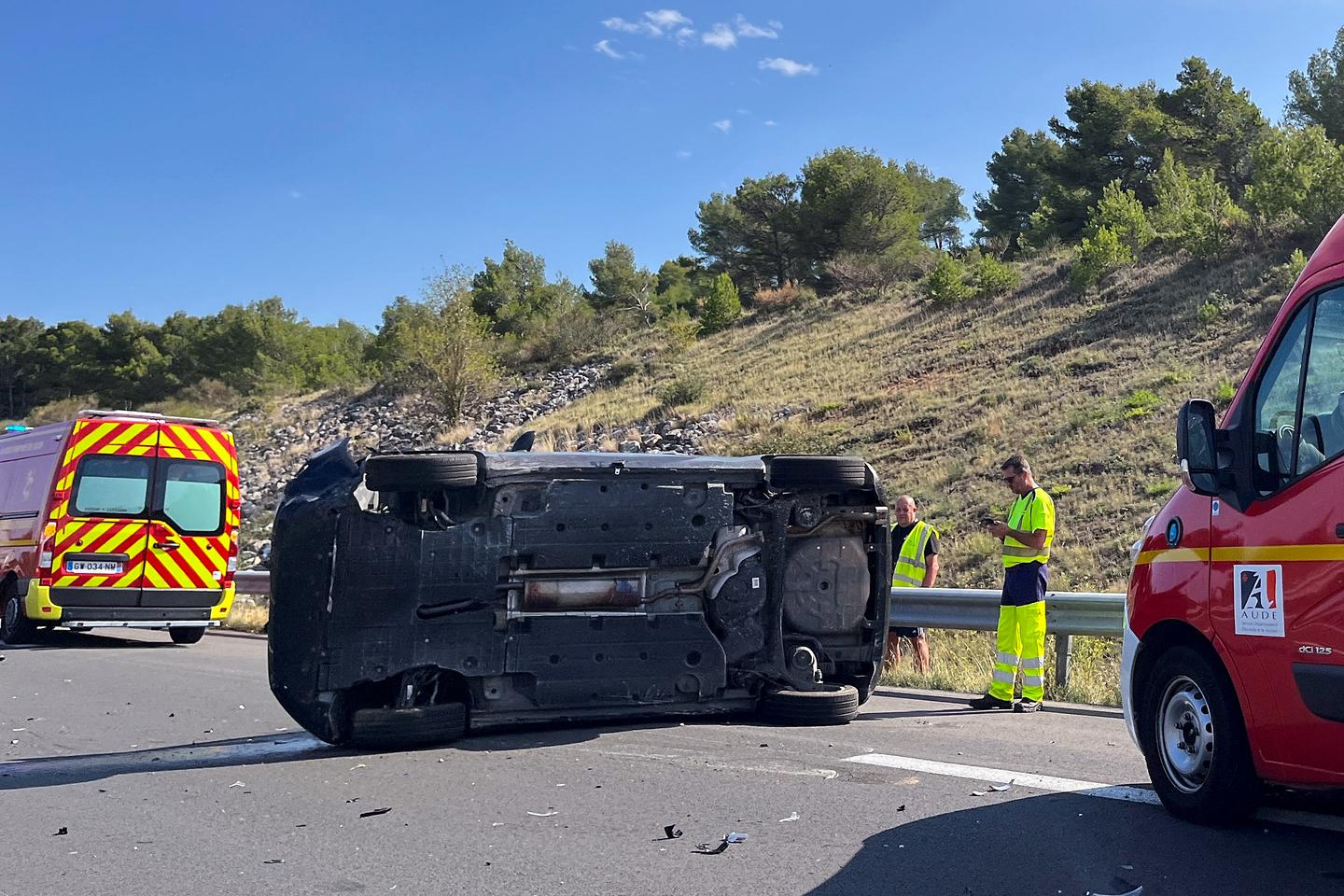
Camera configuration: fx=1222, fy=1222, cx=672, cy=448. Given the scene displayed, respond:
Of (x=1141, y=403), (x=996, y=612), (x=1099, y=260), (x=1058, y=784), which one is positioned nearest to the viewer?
(x=1058, y=784)

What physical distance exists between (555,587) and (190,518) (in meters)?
9.15

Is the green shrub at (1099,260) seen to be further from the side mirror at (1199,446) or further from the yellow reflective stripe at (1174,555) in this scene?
the side mirror at (1199,446)

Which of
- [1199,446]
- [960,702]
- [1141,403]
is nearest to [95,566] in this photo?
[960,702]

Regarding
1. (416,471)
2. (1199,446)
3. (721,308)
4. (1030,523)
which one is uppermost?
(721,308)

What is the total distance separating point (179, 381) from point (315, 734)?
201ft

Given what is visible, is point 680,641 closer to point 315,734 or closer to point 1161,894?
point 315,734

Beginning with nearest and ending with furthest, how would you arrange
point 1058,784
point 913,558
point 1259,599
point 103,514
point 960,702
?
point 1259,599 < point 1058,784 < point 960,702 < point 913,558 < point 103,514

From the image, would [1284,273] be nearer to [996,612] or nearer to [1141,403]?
[1141,403]

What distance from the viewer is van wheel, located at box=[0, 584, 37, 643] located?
14008mm

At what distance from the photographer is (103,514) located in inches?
544

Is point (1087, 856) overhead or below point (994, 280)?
below

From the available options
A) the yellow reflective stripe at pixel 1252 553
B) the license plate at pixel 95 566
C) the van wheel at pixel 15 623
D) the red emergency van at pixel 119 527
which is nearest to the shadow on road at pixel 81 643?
the van wheel at pixel 15 623

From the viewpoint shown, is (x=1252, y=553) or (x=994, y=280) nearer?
(x=1252, y=553)

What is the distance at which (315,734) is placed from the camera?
21.3ft
